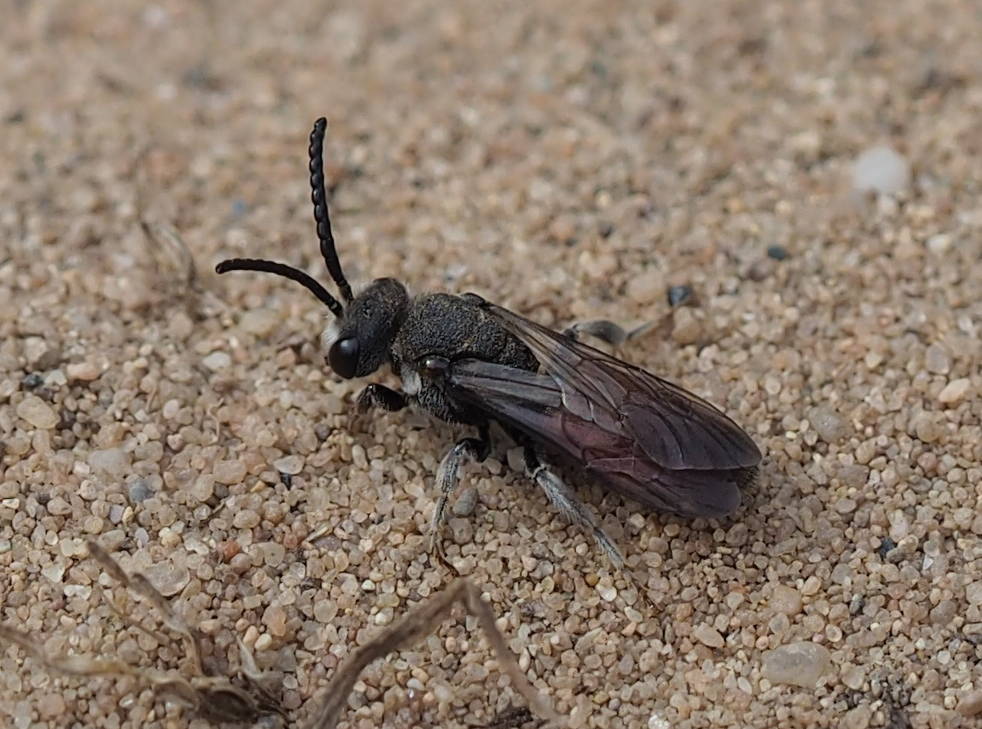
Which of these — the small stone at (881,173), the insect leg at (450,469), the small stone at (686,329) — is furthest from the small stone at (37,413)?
the small stone at (881,173)

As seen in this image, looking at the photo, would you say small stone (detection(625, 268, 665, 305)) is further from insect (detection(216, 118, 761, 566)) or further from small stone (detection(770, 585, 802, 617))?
small stone (detection(770, 585, 802, 617))

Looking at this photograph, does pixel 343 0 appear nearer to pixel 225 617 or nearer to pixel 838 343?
pixel 838 343

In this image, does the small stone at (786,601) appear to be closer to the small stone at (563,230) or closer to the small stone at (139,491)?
the small stone at (563,230)

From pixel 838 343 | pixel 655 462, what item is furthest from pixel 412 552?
pixel 838 343

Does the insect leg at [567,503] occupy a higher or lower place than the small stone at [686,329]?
lower

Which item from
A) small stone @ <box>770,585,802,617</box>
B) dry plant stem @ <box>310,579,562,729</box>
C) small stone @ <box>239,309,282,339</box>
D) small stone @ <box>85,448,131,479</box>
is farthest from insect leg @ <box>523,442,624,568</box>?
small stone @ <box>85,448,131,479</box>
